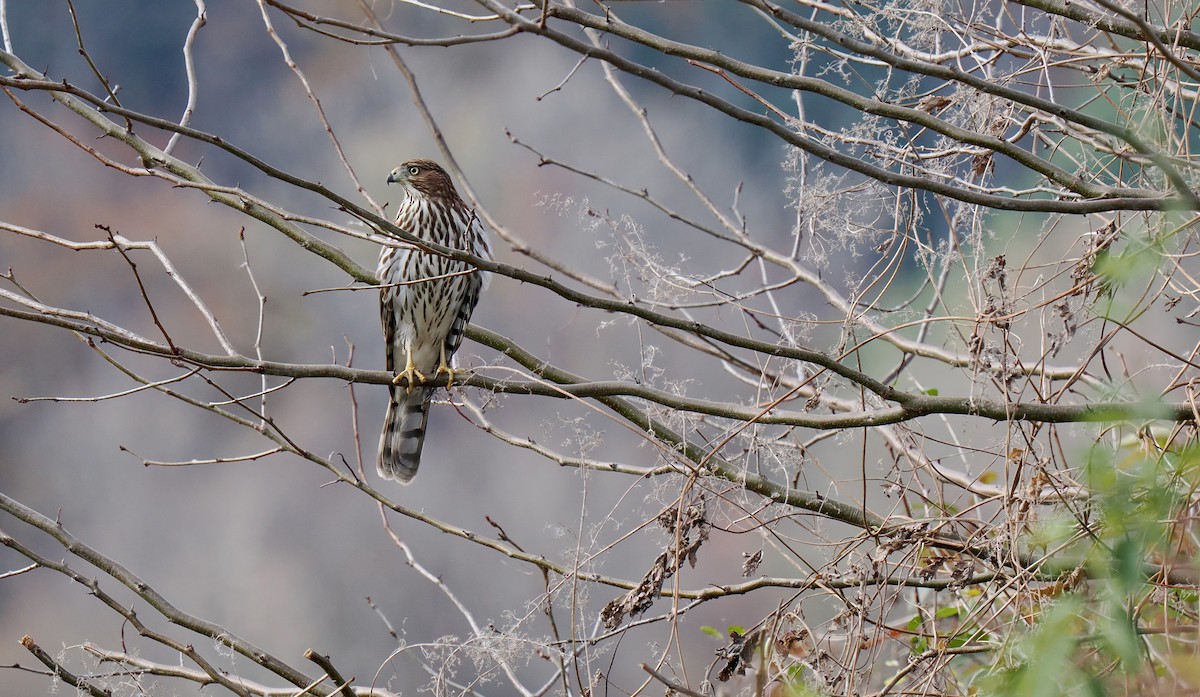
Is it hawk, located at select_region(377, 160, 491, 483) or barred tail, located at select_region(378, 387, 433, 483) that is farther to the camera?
barred tail, located at select_region(378, 387, 433, 483)

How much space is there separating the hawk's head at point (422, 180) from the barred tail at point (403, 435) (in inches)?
26.0

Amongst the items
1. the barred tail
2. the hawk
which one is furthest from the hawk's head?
the barred tail

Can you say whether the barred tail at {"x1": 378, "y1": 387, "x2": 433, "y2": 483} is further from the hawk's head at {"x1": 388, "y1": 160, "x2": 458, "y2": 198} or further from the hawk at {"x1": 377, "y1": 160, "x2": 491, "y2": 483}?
the hawk's head at {"x1": 388, "y1": 160, "x2": 458, "y2": 198}

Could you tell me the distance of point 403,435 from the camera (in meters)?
3.43

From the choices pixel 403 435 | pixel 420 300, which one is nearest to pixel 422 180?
pixel 420 300

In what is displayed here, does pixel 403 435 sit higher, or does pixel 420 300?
pixel 420 300

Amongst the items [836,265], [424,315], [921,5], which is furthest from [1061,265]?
[424,315]

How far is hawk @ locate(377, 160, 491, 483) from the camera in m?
3.15

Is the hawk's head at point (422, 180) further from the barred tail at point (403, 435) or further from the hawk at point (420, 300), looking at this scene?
the barred tail at point (403, 435)

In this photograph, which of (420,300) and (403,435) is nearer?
(420,300)

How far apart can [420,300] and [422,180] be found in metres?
0.41

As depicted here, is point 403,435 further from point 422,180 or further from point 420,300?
point 422,180

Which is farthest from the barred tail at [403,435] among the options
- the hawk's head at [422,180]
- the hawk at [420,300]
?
the hawk's head at [422,180]

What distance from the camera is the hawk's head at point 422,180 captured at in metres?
3.32
